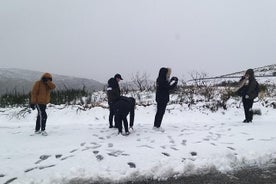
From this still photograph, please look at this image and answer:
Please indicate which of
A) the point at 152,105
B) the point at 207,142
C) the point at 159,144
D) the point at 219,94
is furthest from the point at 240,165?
the point at 219,94

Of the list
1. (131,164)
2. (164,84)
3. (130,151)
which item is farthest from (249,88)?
(131,164)

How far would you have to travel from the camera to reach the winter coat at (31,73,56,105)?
873 centimetres

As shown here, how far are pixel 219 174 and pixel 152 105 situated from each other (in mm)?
8585

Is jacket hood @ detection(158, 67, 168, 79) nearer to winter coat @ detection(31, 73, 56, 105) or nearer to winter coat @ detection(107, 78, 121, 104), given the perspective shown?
winter coat @ detection(107, 78, 121, 104)

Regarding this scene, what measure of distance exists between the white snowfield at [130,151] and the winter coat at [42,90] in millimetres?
1002

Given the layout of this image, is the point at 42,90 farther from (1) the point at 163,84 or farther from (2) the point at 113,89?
(1) the point at 163,84

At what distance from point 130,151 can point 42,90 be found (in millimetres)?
3302

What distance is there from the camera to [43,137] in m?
8.73

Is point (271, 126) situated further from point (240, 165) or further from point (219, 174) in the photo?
point (219, 174)

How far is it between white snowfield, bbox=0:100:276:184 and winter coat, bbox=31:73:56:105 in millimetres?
1002

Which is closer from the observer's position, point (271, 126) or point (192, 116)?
point (271, 126)

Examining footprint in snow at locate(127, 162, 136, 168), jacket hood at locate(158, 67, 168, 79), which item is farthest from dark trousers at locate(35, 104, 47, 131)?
footprint in snow at locate(127, 162, 136, 168)

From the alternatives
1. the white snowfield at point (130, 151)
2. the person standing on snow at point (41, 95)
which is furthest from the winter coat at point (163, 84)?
the person standing on snow at point (41, 95)

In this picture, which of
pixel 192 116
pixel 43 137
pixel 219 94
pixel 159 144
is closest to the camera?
pixel 159 144
